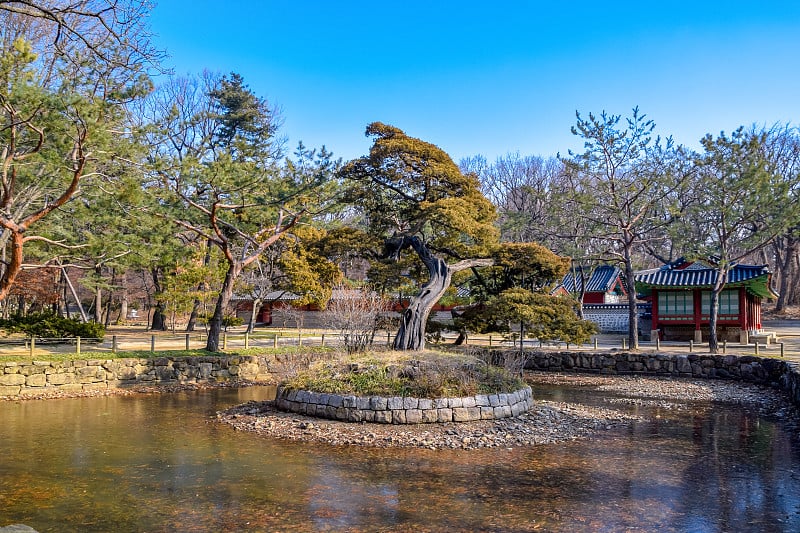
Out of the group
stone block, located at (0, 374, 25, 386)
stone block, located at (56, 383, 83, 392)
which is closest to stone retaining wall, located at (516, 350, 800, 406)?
stone block, located at (56, 383, 83, 392)

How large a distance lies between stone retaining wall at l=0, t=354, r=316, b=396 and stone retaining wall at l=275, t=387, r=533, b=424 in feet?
10.4

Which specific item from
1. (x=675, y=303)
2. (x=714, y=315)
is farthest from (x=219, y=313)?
(x=675, y=303)

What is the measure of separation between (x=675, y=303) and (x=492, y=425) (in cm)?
2002

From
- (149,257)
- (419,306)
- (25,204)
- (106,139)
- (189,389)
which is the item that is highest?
(106,139)

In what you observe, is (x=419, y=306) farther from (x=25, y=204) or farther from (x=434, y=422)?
(x=25, y=204)

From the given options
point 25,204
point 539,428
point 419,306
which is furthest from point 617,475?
point 25,204

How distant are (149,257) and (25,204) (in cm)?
337

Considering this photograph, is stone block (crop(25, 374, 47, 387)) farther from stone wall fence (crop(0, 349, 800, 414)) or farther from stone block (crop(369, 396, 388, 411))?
stone block (crop(369, 396, 388, 411))

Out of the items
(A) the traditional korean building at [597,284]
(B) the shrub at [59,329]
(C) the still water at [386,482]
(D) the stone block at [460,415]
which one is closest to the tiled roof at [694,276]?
(A) the traditional korean building at [597,284]

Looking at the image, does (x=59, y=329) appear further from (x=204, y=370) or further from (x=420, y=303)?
(x=420, y=303)

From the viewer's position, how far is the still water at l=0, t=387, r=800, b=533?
21.7 ft

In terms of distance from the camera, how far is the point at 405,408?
1185 cm

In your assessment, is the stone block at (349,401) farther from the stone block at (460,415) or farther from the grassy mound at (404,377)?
the stone block at (460,415)

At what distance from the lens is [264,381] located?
19766mm
